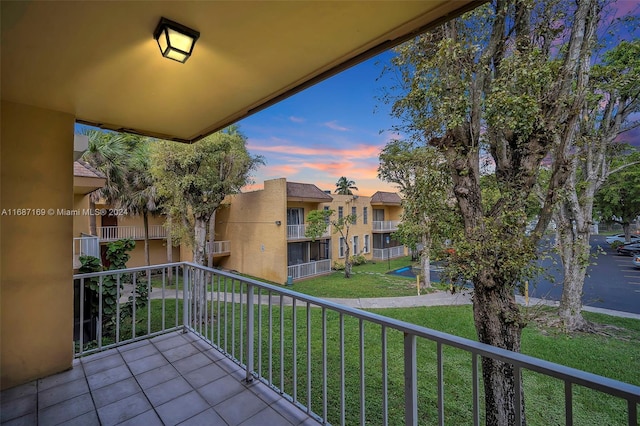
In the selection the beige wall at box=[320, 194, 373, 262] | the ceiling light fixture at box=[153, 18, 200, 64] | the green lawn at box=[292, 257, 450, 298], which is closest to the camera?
the ceiling light fixture at box=[153, 18, 200, 64]

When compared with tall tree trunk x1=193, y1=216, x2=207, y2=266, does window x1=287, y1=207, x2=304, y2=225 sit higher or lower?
higher

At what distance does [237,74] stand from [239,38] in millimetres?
424

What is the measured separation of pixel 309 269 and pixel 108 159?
31.8 ft

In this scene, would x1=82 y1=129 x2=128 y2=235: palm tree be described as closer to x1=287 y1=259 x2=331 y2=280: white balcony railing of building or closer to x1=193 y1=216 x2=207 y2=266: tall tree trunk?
x1=193 y1=216 x2=207 y2=266: tall tree trunk

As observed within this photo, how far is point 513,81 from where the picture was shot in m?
3.32

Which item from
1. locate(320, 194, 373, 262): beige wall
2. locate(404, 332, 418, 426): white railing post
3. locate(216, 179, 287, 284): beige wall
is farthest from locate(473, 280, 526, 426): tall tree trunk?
locate(320, 194, 373, 262): beige wall

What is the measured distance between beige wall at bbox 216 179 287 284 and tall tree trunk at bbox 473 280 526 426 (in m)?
10.2

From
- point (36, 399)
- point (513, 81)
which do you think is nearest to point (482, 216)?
point (513, 81)

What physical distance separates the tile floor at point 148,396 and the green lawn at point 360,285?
8.48 meters

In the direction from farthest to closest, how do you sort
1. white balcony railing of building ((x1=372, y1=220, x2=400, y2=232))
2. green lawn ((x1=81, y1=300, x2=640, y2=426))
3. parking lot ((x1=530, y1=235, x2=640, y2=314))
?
white balcony railing of building ((x1=372, y1=220, x2=400, y2=232)) → parking lot ((x1=530, y1=235, x2=640, y2=314)) → green lawn ((x1=81, y1=300, x2=640, y2=426))

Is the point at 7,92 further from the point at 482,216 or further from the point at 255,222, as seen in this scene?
the point at 255,222

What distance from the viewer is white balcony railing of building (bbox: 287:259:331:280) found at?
43.8 ft

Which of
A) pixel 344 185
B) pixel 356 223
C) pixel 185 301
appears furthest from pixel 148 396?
pixel 344 185

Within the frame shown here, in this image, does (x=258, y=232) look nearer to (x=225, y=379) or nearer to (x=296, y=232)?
(x=296, y=232)
